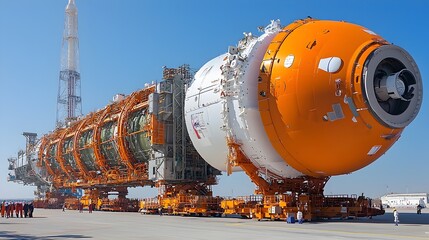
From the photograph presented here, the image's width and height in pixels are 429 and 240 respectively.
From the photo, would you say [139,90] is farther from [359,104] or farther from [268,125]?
[359,104]

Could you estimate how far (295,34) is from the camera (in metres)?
24.6

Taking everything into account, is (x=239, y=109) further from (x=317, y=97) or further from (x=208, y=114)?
(x=317, y=97)

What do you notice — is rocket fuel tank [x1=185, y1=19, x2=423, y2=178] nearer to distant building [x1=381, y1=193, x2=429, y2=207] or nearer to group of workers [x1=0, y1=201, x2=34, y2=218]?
group of workers [x1=0, y1=201, x2=34, y2=218]

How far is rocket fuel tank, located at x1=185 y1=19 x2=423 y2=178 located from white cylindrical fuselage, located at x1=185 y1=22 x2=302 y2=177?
2.2 inches

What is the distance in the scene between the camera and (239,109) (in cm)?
2506

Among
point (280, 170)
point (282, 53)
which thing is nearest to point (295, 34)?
point (282, 53)

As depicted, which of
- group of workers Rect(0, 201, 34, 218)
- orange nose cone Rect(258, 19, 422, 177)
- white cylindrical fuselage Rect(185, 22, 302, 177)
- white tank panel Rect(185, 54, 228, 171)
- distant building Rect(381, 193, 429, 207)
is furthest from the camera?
distant building Rect(381, 193, 429, 207)

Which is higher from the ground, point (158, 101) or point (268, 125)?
point (158, 101)

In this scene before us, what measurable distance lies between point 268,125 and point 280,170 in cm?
307

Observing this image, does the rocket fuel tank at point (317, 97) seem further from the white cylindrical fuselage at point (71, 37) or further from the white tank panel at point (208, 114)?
the white cylindrical fuselage at point (71, 37)

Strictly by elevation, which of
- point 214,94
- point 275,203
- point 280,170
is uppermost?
point 214,94

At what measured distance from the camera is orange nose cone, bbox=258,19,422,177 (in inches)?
849

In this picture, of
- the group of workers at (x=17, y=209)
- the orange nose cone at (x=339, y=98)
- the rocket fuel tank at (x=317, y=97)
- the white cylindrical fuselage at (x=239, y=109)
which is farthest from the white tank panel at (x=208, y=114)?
the group of workers at (x=17, y=209)

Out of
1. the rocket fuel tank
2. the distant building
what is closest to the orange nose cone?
the rocket fuel tank
